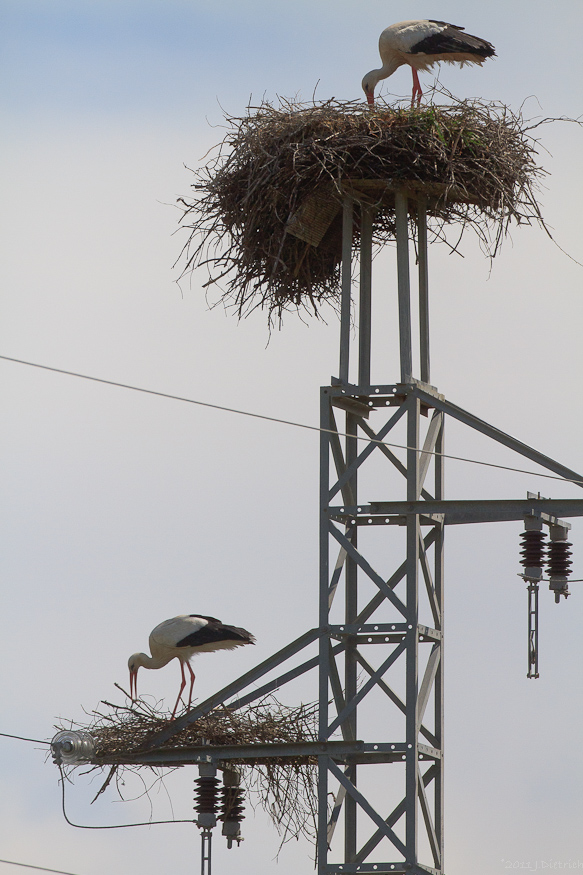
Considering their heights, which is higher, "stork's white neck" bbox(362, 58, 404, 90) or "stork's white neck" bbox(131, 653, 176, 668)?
"stork's white neck" bbox(362, 58, 404, 90)

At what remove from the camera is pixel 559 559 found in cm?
1482

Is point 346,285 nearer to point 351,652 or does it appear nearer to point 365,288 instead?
point 365,288

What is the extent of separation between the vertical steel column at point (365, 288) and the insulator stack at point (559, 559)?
2025 millimetres

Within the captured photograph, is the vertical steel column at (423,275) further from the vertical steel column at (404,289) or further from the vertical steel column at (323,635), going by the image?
the vertical steel column at (323,635)

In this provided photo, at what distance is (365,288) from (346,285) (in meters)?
0.51

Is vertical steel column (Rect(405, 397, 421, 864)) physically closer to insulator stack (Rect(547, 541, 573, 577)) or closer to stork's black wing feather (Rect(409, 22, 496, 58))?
insulator stack (Rect(547, 541, 573, 577))

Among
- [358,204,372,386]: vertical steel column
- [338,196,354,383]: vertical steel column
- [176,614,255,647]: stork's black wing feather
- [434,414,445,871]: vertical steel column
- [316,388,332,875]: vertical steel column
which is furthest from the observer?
[176,614,255,647]: stork's black wing feather

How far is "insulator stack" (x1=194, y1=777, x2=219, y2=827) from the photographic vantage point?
15.3 m

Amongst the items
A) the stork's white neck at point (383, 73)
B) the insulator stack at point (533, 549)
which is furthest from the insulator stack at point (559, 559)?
the stork's white neck at point (383, 73)

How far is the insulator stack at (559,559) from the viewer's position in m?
14.8

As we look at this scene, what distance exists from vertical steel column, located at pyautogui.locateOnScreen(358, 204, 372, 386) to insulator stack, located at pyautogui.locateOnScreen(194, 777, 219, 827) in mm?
3390

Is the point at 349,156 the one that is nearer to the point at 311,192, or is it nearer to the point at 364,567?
the point at 311,192

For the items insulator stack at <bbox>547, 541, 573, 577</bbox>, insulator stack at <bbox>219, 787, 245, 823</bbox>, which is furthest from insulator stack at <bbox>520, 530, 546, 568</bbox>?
insulator stack at <bbox>219, 787, 245, 823</bbox>

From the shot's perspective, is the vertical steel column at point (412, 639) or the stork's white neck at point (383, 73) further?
the stork's white neck at point (383, 73)
